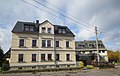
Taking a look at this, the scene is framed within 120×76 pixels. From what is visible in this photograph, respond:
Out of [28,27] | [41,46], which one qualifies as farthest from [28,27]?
[41,46]

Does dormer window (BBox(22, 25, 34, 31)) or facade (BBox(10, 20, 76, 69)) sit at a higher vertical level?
dormer window (BBox(22, 25, 34, 31))

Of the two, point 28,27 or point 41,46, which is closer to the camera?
point 28,27

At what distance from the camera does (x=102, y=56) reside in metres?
58.0

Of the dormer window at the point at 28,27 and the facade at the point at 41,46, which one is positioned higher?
the dormer window at the point at 28,27

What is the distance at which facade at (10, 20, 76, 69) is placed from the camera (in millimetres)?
31744

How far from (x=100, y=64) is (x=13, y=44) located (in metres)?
19.8

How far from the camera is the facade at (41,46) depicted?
3174cm

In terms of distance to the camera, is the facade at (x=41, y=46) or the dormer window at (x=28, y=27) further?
the dormer window at (x=28, y=27)

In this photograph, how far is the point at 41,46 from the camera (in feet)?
112

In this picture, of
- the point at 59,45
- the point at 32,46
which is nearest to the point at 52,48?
the point at 59,45

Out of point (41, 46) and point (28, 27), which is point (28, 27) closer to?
point (28, 27)

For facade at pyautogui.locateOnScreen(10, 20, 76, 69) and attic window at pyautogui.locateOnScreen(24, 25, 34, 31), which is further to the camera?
attic window at pyautogui.locateOnScreen(24, 25, 34, 31)

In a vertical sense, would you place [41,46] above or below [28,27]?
below

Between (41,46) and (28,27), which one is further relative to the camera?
(41,46)
